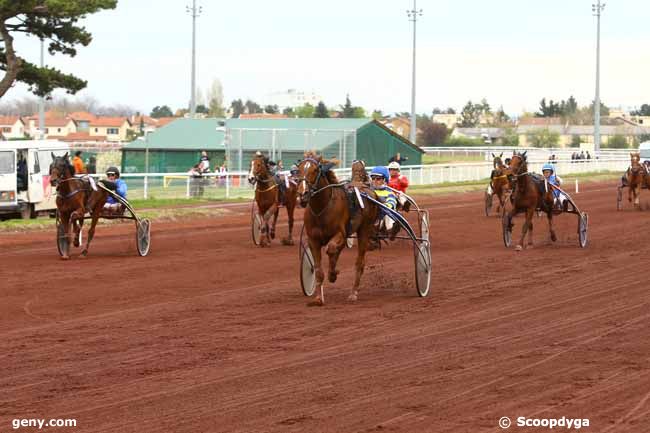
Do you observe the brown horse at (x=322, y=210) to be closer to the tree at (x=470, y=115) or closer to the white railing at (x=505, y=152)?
the white railing at (x=505, y=152)

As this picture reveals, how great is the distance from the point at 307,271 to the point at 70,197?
5729mm

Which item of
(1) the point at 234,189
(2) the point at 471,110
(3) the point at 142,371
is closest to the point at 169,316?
(3) the point at 142,371

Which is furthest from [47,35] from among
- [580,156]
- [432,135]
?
[432,135]

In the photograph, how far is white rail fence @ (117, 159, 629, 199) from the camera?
110 ft

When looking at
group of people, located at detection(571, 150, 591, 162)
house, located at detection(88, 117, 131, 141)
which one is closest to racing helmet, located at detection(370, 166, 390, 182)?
group of people, located at detection(571, 150, 591, 162)

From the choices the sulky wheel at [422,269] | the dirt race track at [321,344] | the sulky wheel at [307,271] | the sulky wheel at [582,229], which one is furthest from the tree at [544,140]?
the sulky wheel at [307,271]

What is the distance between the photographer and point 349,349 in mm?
9414

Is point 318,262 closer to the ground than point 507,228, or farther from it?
farther from it

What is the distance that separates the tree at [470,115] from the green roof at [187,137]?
111 metres

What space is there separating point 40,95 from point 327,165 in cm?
2066

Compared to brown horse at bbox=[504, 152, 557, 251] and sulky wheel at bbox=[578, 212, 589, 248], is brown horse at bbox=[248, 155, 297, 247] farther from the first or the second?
sulky wheel at bbox=[578, 212, 589, 248]

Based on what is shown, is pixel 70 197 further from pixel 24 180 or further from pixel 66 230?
pixel 24 180

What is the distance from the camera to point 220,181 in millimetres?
35812
